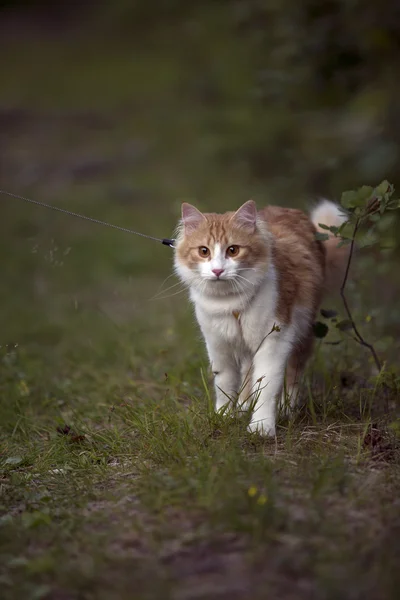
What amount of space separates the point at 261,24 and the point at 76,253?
265 centimetres

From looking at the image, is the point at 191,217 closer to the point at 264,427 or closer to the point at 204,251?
the point at 204,251

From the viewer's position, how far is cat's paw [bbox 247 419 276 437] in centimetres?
308

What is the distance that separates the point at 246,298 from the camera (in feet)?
10.6

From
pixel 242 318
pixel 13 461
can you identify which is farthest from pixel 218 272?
pixel 13 461

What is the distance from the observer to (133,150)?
437 inches

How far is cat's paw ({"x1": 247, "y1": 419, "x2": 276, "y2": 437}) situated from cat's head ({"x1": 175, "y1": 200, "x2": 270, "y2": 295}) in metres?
0.53

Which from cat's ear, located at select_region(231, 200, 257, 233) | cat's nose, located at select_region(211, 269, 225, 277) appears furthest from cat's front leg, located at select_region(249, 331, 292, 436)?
cat's ear, located at select_region(231, 200, 257, 233)

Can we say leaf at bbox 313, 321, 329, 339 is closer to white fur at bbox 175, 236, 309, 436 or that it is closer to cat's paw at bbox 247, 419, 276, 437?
white fur at bbox 175, 236, 309, 436

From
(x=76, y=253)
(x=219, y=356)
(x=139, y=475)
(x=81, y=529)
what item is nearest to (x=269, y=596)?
(x=81, y=529)

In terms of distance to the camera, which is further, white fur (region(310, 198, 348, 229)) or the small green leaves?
white fur (region(310, 198, 348, 229))

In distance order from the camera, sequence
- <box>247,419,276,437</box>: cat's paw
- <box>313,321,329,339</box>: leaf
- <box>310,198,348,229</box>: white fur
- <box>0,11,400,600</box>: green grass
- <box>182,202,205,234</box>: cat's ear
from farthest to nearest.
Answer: <box>310,198,348,229</box>: white fur → <box>313,321,329,339</box>: leaf → <box>182,202,205,234</box>: cat's ear → <box>247,419,276,437</box>: cat's paw → <box>0,11,400,600</box>: green grass

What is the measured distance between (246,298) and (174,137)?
857 cm

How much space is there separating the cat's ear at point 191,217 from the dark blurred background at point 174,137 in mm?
767

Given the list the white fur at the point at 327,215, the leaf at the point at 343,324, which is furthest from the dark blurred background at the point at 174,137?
the leaf at the point at 343,324
